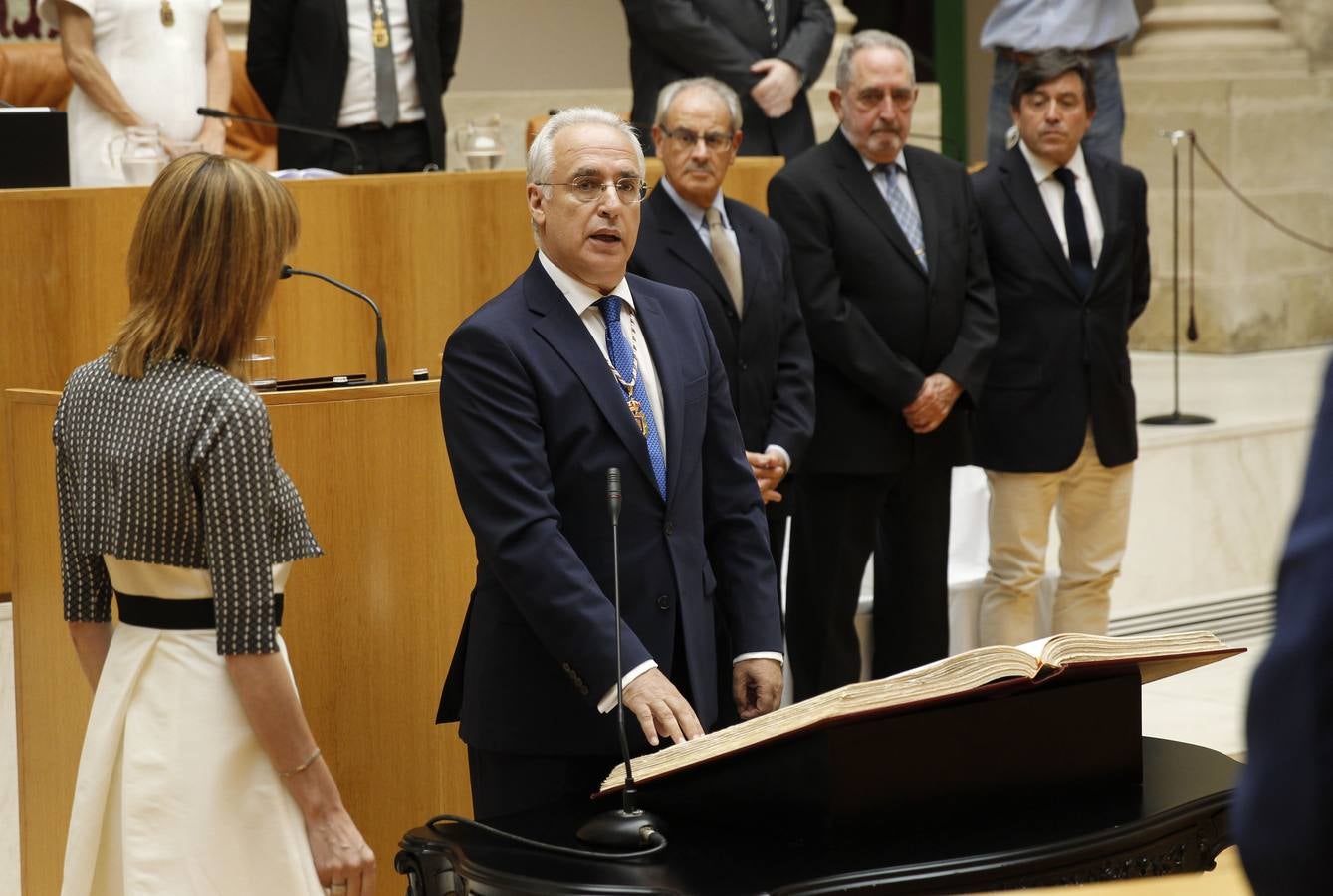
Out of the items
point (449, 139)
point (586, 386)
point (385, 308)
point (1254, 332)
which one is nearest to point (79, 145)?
point (385, 308)

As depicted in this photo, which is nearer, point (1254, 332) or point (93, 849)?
point (93, 849)

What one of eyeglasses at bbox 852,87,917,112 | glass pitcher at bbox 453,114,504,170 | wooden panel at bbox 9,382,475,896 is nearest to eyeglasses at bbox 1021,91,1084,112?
eyeglasses at bbox 852,87,917,112

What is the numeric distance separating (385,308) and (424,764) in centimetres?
182

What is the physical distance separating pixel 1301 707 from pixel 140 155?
439 centimetres

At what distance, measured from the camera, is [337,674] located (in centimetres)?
→ 341

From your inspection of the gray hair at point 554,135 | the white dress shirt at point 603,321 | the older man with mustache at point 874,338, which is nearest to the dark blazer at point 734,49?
the older man with mustache at point 874,338

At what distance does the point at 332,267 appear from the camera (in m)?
4.93

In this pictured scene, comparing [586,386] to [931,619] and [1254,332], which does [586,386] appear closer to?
[931,619]

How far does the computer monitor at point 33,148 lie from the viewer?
15.0 feet

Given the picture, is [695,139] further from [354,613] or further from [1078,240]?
[354,613]

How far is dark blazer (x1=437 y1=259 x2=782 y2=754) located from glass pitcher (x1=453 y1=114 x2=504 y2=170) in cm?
268

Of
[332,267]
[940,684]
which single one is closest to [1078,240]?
[332,267]

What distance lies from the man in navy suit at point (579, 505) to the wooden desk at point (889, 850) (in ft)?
1.09

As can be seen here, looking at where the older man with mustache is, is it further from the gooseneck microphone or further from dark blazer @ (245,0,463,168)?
the gooseneck microphone
